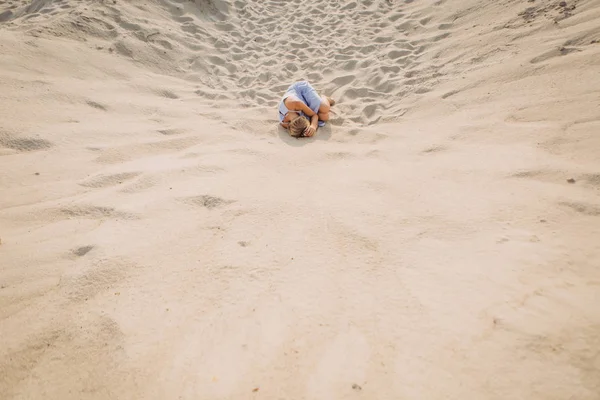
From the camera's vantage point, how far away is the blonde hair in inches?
114

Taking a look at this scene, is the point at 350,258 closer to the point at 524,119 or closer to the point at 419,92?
the point at 524,119

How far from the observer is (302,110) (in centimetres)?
307

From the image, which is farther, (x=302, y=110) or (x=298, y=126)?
(x=302, y=110)

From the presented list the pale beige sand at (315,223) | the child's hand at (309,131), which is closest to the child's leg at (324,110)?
the pale beige sand at (315,223)

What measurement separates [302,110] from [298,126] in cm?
25

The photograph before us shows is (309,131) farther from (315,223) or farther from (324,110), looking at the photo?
(315,223)

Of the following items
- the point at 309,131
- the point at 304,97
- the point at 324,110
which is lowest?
the point at 309,131

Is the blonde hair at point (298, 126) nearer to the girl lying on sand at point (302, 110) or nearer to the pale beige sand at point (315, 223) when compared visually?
the girl lying on sand at point (302, 110)

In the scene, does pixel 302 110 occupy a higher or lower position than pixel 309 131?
higher

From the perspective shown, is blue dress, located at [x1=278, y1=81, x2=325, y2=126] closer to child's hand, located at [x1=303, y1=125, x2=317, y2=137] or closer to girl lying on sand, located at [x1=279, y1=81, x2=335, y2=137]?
girl lying on sand, located at [x1=279, y1=81, x2=335, y2=137]

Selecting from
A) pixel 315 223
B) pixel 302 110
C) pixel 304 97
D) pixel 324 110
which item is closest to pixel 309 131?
pixel 302 110

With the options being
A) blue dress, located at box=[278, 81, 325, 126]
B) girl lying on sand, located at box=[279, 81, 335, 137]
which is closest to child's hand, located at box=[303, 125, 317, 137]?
girl lying on sand, located at box=[279, 81, 335, 137]

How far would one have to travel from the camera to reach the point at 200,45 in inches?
177

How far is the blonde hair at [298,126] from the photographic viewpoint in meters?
2.89
